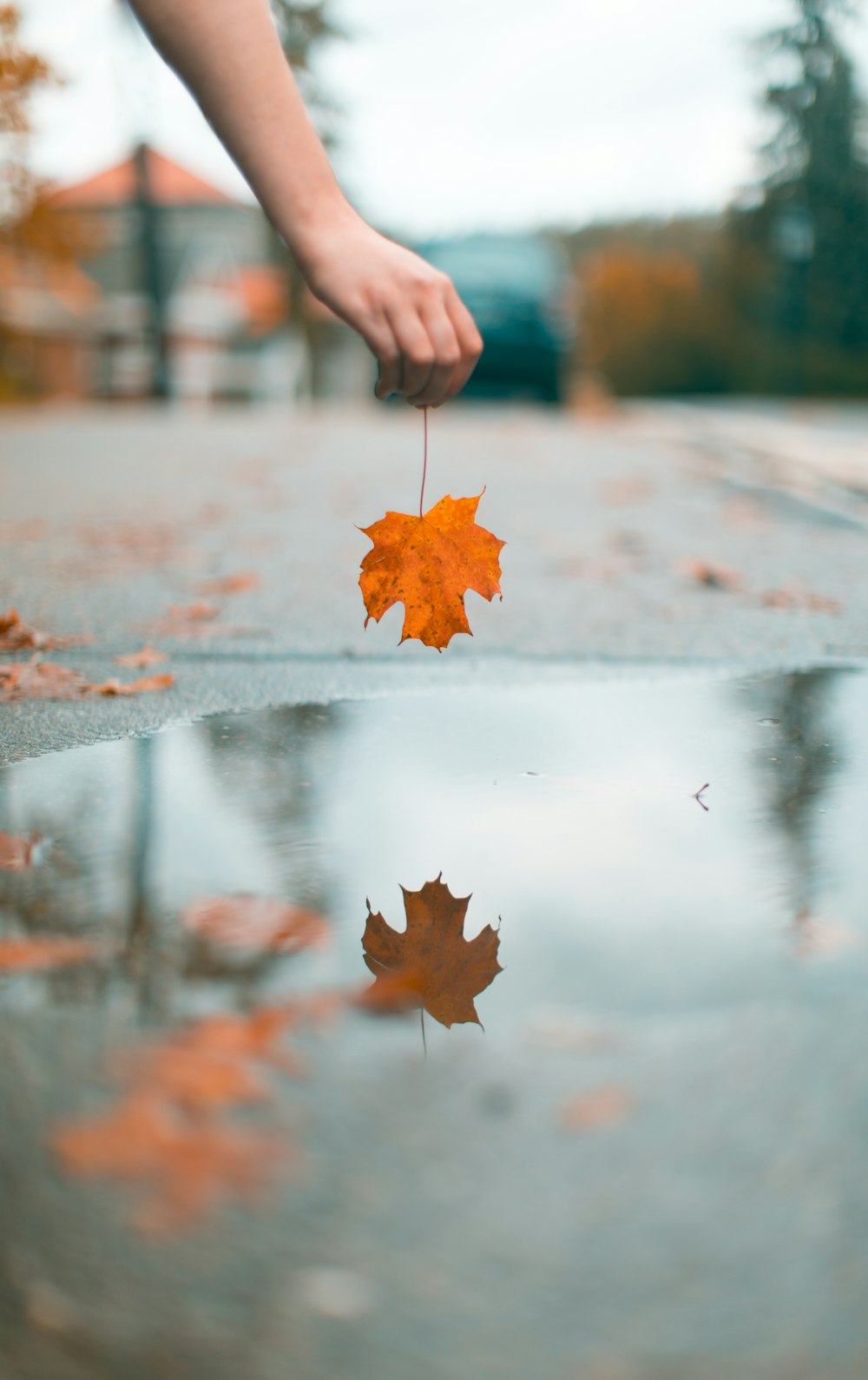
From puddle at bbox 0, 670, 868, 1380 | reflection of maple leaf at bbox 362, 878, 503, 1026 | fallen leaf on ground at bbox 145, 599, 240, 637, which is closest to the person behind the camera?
puddle at bbox 0, 670, 868, 1380

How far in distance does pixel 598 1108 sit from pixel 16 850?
0.82 meters

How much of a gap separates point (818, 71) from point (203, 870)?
13.1m

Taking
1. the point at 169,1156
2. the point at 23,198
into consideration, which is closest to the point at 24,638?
the point at 169,1156

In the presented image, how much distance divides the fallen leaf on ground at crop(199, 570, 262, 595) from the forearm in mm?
1939

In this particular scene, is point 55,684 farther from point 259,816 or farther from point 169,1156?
point 169,1156

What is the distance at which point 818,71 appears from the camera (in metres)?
12.7

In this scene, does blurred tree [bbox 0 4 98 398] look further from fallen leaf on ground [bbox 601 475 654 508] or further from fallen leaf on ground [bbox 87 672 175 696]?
fallen leaf on ground [bbox 87 672 175 696]

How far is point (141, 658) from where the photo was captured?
2.62 m

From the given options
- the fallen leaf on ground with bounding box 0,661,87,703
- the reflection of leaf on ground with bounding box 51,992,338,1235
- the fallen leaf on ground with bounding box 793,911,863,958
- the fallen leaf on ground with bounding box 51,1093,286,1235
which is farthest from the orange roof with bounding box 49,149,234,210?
the fallen leaf on ground with bounding box 51,1093,286,1235

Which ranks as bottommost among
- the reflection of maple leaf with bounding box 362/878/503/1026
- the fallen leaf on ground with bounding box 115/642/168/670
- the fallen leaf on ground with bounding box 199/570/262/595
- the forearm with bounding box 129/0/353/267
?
the fallen leaf on ground with bounding box 115/642/168/670

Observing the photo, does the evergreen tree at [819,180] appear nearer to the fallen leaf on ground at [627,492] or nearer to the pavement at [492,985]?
the fallen leaf on ground at [627,492]

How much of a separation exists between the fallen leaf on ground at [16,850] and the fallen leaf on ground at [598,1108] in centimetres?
75

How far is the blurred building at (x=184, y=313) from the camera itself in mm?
37281

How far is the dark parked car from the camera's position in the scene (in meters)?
12.2
